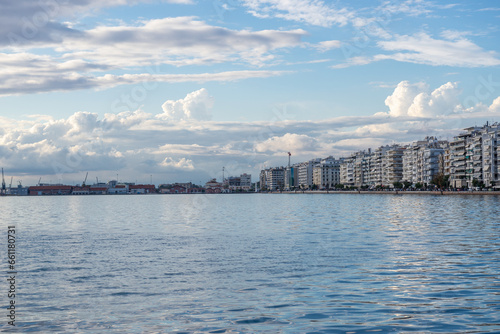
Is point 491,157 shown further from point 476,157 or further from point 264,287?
point 264,287

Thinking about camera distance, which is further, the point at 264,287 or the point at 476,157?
the point at 476,157

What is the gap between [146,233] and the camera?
44.4 m

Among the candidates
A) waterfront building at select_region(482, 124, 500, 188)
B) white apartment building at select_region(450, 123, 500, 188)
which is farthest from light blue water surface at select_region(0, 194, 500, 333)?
white apartment building at select_region(450, 123, 500, 188)

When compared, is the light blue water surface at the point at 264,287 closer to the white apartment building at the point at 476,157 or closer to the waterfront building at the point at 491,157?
the waterfront building at the point at 491,157

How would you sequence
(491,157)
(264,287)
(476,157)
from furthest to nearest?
(476,157)
(491,157)
(264,287)

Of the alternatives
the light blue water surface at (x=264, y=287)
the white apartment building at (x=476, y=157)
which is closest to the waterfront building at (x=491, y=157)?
the white apartment building at (x=476, y=157)

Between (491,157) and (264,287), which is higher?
(491,157)

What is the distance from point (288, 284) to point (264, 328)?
230 inches

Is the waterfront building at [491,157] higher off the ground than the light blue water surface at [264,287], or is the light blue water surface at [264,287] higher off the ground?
the waterfront building at [491,157]

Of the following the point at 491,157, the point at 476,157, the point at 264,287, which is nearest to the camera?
the point at 264,287

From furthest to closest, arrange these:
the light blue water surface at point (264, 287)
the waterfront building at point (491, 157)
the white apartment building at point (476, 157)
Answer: the white apartment building at point (476, 157)
the waterfront building at point (491, 157)
the light blue water surface at point (264, 287)

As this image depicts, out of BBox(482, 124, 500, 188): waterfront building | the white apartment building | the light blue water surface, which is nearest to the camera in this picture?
the light blue water surface

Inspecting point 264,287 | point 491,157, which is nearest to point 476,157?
point 491,157

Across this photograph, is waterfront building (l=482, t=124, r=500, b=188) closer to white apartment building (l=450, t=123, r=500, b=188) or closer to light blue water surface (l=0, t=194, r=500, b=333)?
white apartment building (l=450, t=123, r=500, b=188)
